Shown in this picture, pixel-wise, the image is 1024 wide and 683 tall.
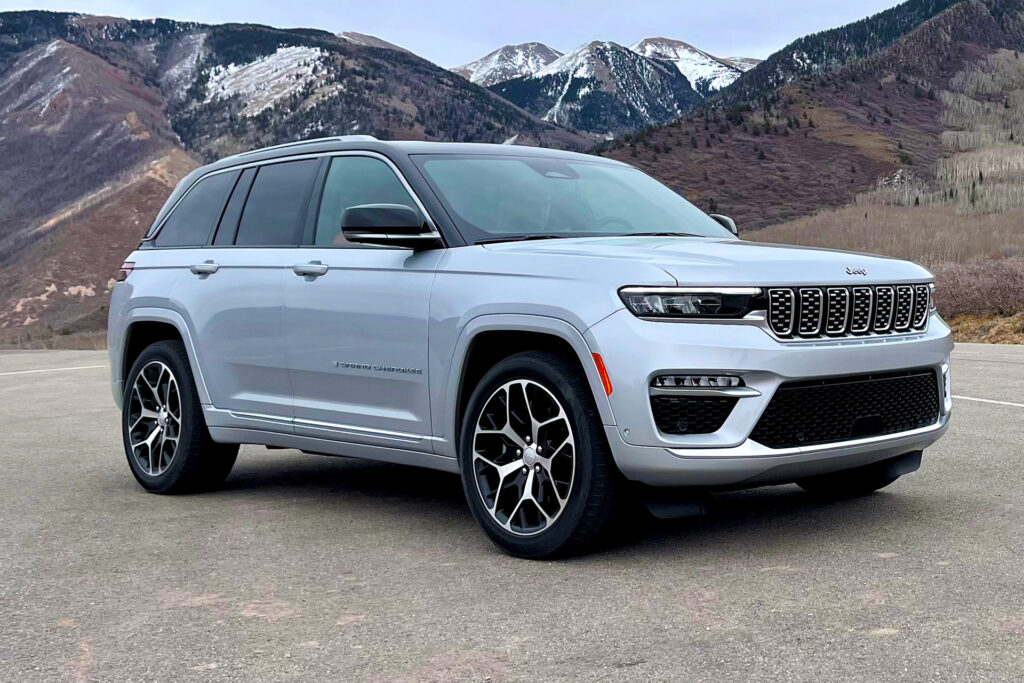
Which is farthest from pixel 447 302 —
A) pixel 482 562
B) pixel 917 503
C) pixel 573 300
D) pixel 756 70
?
pixel 756 70

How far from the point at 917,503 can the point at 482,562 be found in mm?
2344

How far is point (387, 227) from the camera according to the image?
19.8 feet

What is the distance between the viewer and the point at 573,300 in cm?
546

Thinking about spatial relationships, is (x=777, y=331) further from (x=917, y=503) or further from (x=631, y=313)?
(x=917, y=503)

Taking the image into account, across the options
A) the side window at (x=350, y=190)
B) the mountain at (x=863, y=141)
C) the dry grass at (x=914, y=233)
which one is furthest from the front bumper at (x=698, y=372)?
the mountain at (x=863, y=141)

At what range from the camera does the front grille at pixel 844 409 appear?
5.34m

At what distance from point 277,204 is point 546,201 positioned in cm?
162

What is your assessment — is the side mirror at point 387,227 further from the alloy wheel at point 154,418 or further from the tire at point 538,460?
the alloy wheel at point 154,418

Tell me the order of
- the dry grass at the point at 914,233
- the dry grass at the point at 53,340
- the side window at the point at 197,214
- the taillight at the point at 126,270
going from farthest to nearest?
the dry grass at the point at 53,340 < the dry grass at the point at 914,233 < the taillight at the point at 126,270 < the side window at the point at 197,214

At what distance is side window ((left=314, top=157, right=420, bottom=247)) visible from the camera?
671 cm

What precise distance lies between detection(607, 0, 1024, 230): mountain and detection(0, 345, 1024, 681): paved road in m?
53.7

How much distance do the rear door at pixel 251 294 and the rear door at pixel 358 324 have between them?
131 millimetres

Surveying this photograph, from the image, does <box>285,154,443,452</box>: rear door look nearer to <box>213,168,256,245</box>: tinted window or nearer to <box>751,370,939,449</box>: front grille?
<box>213,168,256,245</box>: tinted window

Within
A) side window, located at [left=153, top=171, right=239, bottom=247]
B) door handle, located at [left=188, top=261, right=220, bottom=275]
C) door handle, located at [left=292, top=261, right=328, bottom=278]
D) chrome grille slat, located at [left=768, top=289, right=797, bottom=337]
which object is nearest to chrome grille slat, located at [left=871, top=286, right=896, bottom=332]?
chrome grille slat, located at [left=768, top=289, right=797, bottom=337]
